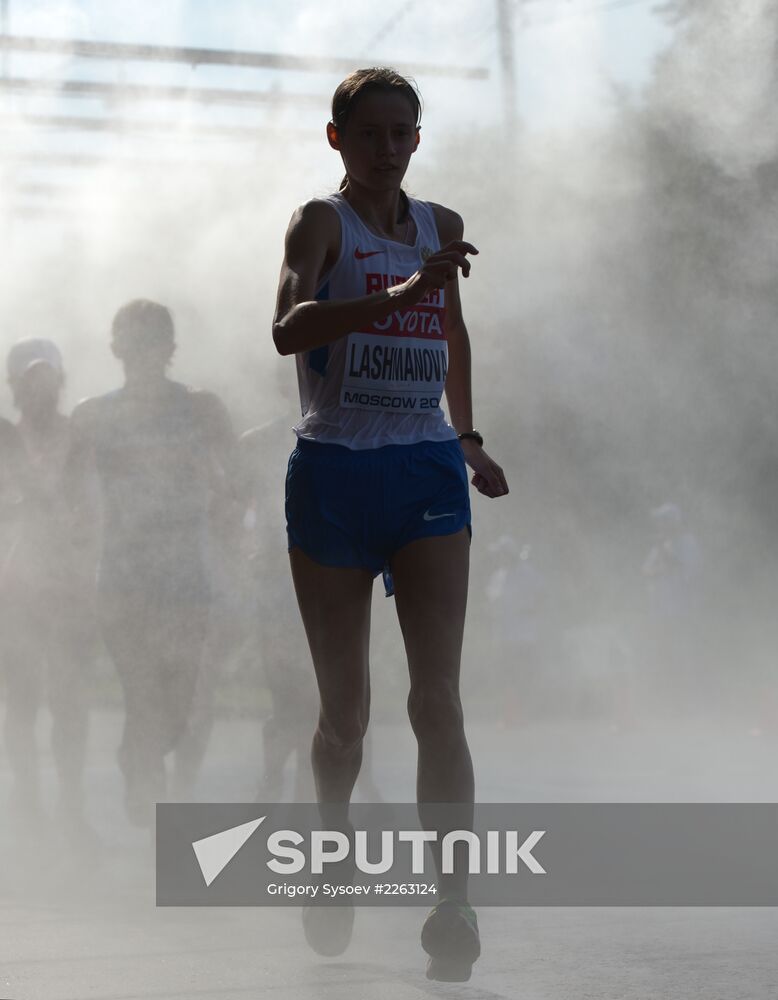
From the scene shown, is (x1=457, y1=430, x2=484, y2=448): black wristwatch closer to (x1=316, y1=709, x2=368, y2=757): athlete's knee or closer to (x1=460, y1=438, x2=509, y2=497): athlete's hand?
(x1=460, y1=438, x2=509, y2=497): athlete's hand

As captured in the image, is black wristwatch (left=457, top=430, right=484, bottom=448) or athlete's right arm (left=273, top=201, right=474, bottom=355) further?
black wristwatch (left=457, top=430, right=484, bottom=448)

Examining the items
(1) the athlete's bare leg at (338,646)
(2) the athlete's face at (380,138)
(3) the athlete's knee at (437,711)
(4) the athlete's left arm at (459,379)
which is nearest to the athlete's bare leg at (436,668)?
(3) the athlete's knee at (437,711)

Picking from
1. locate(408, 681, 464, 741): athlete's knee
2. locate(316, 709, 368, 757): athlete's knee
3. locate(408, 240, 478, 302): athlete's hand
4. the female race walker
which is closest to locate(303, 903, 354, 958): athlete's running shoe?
the female race walker

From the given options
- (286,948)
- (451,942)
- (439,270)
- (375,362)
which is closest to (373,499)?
(375,362)

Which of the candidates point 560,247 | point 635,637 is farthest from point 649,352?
point 635,637

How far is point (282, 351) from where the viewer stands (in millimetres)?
2697

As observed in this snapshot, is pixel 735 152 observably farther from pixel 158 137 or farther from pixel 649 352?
pixel 158 137

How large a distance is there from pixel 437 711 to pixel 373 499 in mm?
366

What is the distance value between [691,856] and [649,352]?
4389mm

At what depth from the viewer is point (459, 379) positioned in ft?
10.1

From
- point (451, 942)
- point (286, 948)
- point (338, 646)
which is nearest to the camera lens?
point (451, 942)

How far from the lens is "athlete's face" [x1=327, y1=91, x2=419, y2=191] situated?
2.77 m

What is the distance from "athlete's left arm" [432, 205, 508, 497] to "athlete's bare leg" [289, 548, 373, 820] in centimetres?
28

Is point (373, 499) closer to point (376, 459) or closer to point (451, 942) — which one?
point (376, 459)
